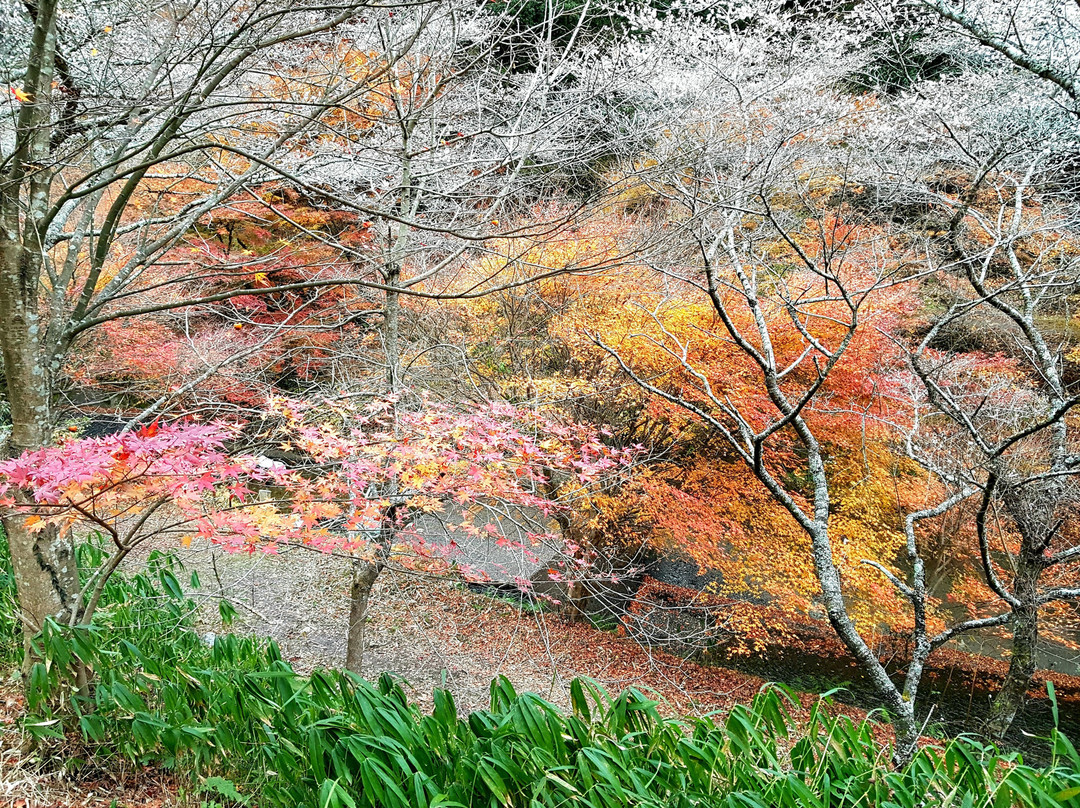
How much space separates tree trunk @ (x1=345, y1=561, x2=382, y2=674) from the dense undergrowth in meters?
1.74

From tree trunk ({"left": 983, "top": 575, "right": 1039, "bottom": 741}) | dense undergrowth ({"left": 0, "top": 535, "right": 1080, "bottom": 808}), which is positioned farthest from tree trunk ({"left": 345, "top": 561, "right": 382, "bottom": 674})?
tree trunk ({"left": 983, "top": 575, "right": 1039, "bottom": 741})

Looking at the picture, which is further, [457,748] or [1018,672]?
[1018,672]

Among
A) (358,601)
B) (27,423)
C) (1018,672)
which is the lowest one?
(1018,672)

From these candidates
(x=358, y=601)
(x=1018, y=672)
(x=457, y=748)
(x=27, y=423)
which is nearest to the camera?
(x=457, y=748)

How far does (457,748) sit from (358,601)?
2.96 m

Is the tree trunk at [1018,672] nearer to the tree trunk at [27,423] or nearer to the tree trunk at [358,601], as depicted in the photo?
the tree trunk at [358,601]

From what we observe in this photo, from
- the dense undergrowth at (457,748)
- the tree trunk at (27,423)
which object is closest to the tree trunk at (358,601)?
the dense undergrowth at (457,748)

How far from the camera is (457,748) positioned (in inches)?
82.1

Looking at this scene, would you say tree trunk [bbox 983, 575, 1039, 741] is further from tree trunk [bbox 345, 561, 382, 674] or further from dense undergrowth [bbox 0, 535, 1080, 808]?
tree trunk [bbox 345, 561, 382, 674]

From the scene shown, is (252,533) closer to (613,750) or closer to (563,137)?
(613,750)

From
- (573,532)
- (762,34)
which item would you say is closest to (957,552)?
(573,532)

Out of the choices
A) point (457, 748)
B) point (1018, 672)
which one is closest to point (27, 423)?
point (457, 748)

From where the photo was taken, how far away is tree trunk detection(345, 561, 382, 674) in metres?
4.68

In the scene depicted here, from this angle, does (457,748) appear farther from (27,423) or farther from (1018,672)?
(1018,672)
